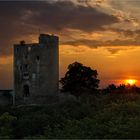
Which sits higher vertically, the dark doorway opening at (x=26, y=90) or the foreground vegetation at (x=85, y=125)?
the dark doorway opening at (x=26, y=90)

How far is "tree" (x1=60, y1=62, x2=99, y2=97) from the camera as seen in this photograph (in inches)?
2186

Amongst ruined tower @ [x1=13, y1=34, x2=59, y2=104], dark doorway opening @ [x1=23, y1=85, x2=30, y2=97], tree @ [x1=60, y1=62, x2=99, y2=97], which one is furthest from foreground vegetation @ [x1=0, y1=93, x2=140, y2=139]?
tree @ [x1=60, y1=62, x2=99, y2=97]

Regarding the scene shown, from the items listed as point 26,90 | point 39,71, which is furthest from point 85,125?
point 26,90

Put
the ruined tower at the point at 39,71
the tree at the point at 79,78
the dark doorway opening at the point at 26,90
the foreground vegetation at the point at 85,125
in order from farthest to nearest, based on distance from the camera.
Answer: the tree at the point at 79,78 < the dark doorway opening at the point at 26,90 < the ruined tower at the point at 39,71 < the foreground vegetation at the point at 85,125

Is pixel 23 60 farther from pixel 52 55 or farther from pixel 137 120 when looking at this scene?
pixel 137 120

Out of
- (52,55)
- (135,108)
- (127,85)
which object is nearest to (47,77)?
(52,55)

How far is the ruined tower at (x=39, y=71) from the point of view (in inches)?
2042

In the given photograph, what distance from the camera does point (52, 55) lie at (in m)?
51.8

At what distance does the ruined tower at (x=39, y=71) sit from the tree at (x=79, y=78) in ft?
11.5

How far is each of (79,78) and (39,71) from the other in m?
5.46

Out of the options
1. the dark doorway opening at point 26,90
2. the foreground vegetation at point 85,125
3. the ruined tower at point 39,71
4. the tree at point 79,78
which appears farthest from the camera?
the tree at point 79,78

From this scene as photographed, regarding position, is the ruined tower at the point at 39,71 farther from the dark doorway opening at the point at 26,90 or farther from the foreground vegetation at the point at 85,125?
the foreground vegetation at the point at 85,125

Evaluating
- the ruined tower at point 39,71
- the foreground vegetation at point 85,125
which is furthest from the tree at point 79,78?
the foreground vegetation at point 85,125

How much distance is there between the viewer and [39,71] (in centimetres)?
5216
